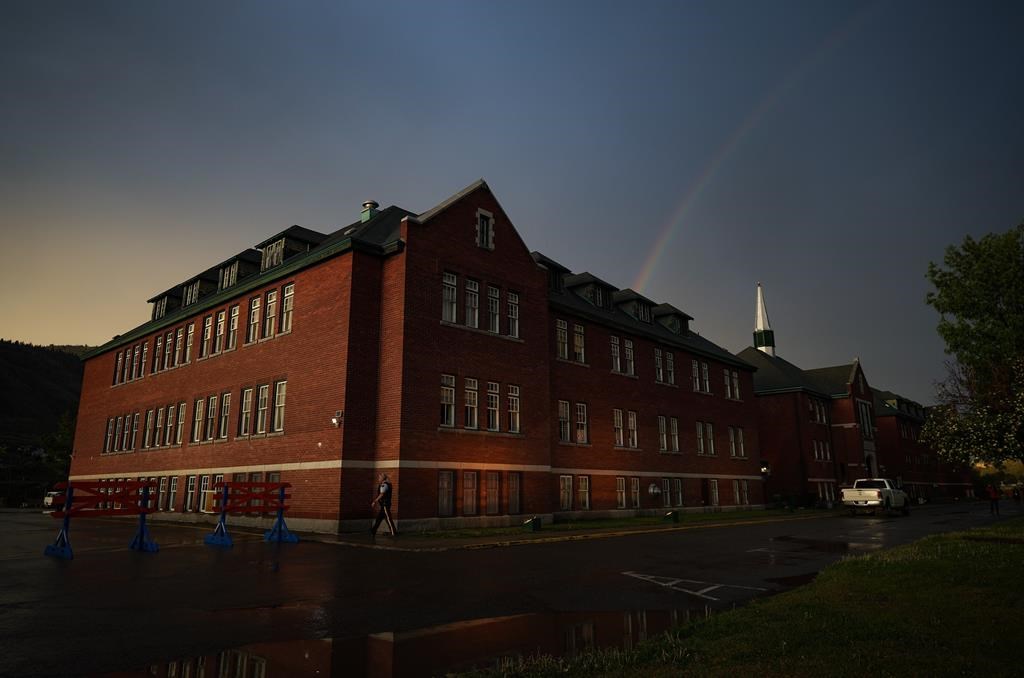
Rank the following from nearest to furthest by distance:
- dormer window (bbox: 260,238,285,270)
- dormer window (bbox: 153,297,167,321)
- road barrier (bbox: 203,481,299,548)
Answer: road barrier (bbox: 203,481,299,548)
dormer window (bbox: 260,238,285,270)
dormer window (bbox: 153,297,167,321)

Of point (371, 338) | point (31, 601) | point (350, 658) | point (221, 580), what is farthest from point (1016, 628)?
point (371, 338)

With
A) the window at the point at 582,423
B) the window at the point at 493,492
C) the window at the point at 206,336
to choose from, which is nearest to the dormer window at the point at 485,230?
the window at the point at 493,492

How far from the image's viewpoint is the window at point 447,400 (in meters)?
25.7

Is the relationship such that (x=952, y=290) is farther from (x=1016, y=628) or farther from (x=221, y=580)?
(x=221, y=580)

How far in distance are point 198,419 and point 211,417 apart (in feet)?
4.94

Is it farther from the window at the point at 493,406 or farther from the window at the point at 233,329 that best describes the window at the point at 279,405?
the window at the point at 493,406

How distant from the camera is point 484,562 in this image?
15.2m

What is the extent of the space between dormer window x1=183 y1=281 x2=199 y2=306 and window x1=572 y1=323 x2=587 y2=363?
888 inches

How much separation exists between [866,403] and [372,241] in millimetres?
59223

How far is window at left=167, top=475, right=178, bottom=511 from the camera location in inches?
1292

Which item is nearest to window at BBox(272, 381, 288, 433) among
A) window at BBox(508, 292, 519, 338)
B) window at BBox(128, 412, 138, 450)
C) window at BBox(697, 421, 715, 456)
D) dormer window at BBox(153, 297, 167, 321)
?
window at BBox(508, 292, 519, 338)

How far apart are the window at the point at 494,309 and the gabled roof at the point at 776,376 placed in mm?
34219

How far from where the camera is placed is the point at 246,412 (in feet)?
95.5

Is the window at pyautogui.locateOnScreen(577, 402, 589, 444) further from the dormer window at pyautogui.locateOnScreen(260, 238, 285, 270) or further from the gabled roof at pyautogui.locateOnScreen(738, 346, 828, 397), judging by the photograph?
the gabled roof at pyautogui.locateOnScreen(738, 346, 828, 397)
